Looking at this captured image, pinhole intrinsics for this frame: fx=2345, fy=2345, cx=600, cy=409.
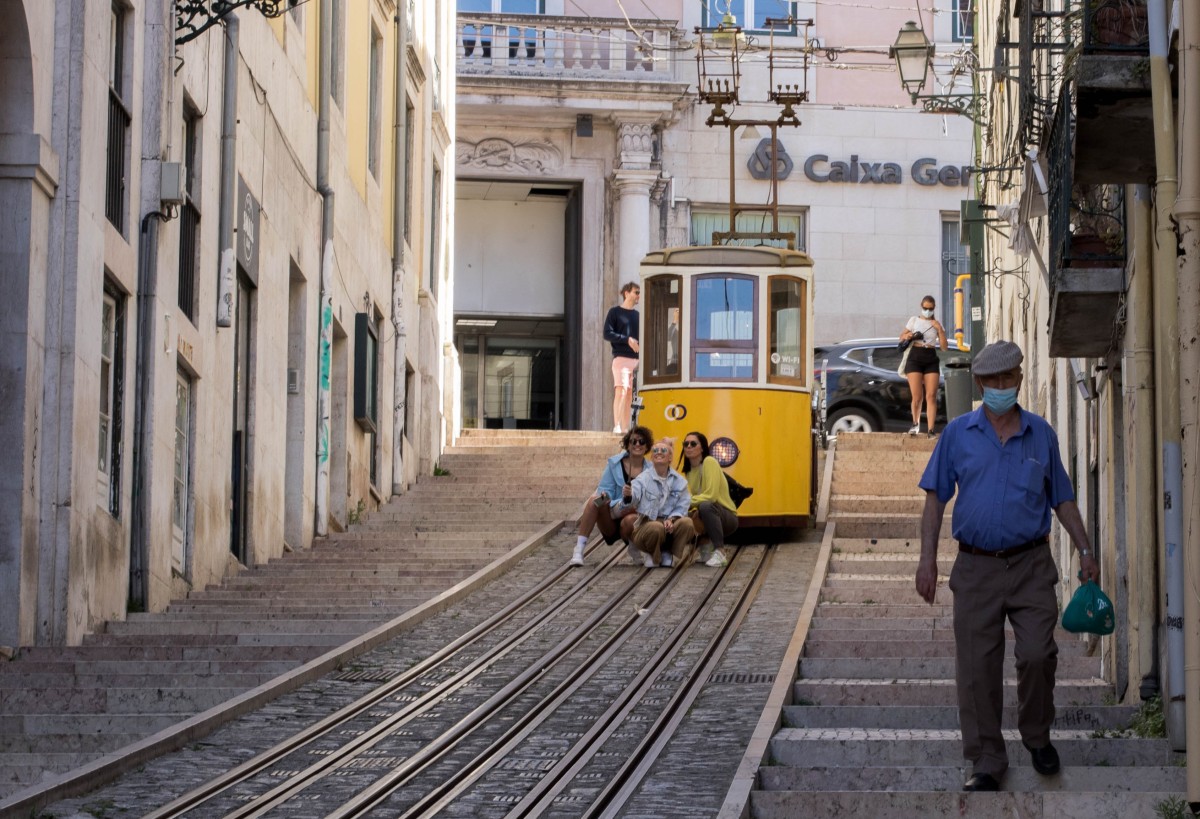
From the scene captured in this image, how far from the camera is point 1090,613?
31.5ft

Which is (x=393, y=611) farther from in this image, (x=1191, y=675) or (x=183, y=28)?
(x=1191, y=675)

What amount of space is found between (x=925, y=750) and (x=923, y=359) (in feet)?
63.5

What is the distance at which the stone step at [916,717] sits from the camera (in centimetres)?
1110

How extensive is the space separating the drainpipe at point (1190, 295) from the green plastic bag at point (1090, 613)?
888 mm

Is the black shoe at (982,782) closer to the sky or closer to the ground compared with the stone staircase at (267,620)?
closer to the ground

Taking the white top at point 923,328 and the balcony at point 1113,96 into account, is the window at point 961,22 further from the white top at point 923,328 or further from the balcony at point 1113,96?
the balcony at point 1113,96

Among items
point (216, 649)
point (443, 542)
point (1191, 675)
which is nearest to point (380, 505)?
point (443, 542)

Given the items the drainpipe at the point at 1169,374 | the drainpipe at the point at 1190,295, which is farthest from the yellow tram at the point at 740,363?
the drainpipe at the point at 1190,295

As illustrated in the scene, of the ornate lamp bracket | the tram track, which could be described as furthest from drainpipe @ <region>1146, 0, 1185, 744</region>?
the ornate lamp bracket

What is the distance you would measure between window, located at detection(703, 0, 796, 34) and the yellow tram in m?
19.3

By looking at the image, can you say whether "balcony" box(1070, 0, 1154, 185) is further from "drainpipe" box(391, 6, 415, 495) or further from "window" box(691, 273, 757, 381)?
"drainpipe" box(391, 6, 415, 495)

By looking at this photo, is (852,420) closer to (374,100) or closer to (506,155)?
(374,100)

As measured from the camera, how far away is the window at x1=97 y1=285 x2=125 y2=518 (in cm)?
1575

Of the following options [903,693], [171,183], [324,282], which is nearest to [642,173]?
[324,282]
